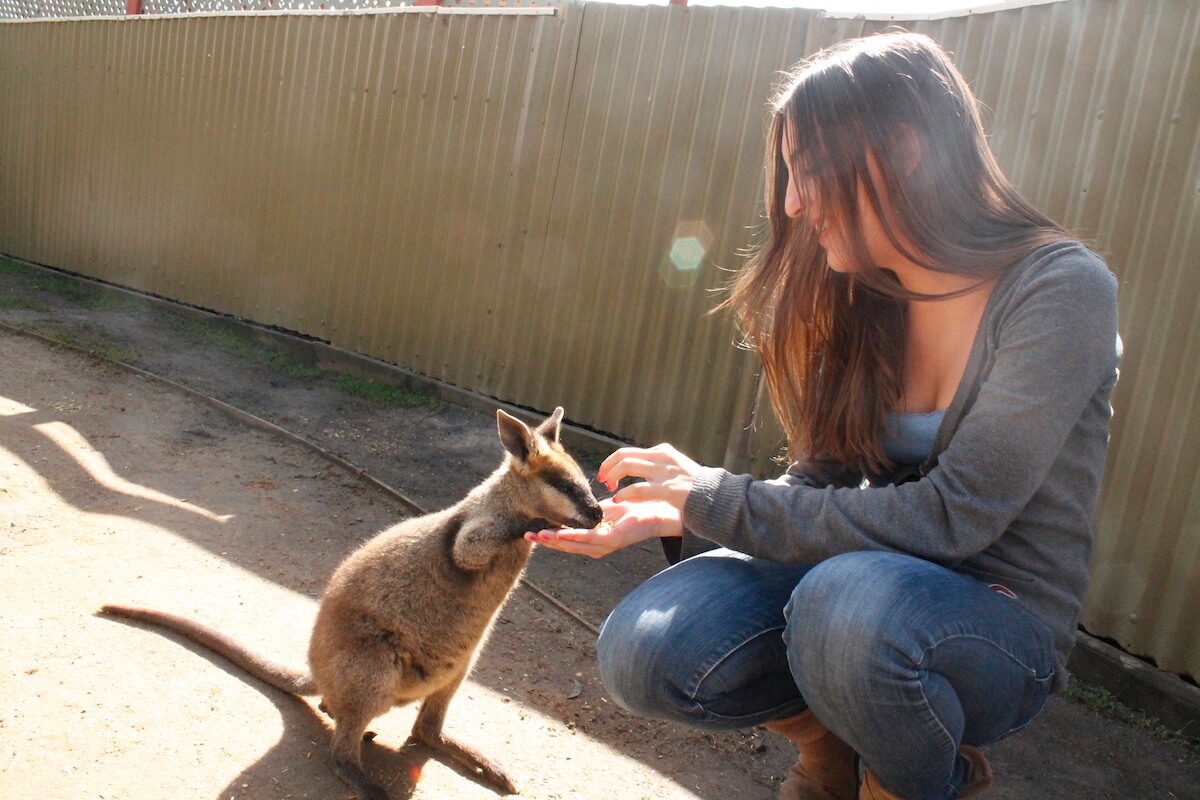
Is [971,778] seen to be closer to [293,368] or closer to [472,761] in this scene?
[472,761]

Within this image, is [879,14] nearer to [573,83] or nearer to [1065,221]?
[1065,221]

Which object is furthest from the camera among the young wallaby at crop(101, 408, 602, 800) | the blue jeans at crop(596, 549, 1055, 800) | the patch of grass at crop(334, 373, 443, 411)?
the patch of grass at crop(334, 373, 443, 411)

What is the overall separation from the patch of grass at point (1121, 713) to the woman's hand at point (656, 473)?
2200mm

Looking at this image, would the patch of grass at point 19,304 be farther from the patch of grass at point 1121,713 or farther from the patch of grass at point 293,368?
the patch of grass at point 1121,713

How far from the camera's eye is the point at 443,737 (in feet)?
8.92

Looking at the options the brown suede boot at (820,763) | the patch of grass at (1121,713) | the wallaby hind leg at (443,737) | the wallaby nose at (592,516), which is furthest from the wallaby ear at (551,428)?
the patch of grass at (1121,713)

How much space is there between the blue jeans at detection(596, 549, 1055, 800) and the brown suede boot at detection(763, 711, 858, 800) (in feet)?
0.49

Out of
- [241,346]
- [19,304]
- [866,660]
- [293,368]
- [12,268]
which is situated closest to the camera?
[866,660]

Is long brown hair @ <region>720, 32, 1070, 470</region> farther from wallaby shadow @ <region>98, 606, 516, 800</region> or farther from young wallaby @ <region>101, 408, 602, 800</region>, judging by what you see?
wallaby shadow @ <region>98, 606, 516, 800</region>

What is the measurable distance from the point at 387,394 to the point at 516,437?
11.6ft

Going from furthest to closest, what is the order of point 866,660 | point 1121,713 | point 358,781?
point 1121,713 < point 358,781 < point 866,660

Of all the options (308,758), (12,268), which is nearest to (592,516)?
(308,758)

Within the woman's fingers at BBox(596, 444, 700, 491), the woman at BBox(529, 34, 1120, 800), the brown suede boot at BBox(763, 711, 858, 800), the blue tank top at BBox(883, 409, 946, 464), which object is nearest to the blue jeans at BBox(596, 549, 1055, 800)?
the woman at BBox(529, 34, 1120, 800)

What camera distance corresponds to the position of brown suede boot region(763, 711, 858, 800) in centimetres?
211
